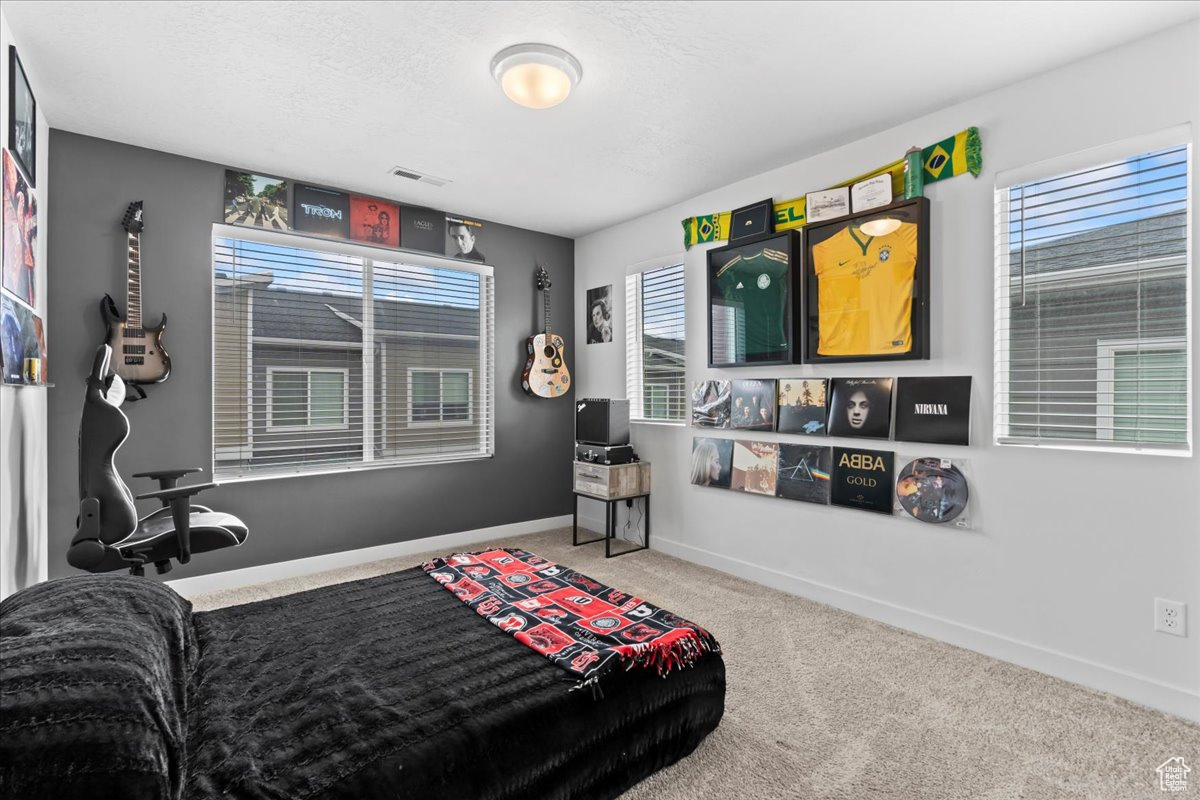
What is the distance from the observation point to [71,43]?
2.28m

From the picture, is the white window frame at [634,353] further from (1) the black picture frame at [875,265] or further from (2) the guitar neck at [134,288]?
(2) the guitar neck at [134,288]

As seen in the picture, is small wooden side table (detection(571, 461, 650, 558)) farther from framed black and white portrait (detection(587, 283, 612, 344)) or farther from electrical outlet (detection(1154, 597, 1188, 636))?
electrical outlet (detection(1154, 597, 1188, 636))

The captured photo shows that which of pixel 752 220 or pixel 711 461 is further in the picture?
pixel 711 461

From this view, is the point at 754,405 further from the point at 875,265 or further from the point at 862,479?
the point at 875,265

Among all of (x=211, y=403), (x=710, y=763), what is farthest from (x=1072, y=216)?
(x=211, y=403)

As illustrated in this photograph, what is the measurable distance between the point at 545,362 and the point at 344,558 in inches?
81.7

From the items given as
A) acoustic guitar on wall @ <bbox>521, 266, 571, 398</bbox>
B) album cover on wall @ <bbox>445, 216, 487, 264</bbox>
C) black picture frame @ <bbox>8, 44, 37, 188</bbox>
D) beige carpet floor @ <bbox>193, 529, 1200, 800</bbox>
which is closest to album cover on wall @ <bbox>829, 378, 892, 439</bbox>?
beige carpet floor @ <bbox>193, 529, 1200, 800</bbox>

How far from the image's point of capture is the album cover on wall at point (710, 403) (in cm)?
385

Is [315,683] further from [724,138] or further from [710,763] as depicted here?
[724,138]

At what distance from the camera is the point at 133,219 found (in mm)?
3152

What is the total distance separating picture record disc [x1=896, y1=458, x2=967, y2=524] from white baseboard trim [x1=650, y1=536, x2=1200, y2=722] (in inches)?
19.9

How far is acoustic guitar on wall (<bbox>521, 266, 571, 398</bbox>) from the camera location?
481 cm

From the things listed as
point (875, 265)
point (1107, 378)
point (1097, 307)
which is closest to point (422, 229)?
point (875, 265)

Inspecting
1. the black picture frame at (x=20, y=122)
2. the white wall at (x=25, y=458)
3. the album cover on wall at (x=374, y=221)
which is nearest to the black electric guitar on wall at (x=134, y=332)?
the white wall at (x=25, y=458)
